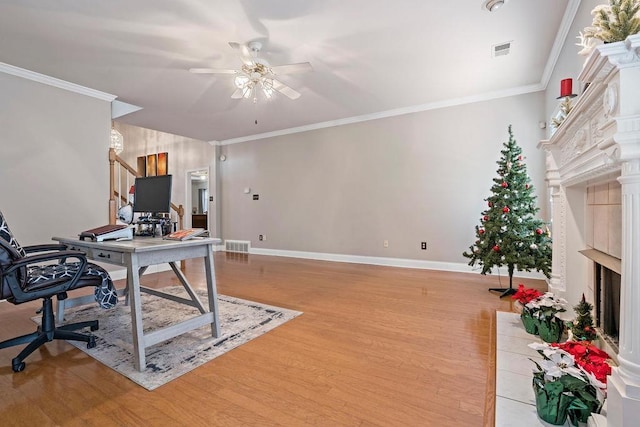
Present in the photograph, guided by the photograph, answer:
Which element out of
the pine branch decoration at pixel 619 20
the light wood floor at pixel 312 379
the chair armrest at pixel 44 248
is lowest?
the light wood floor at pixel 312 379

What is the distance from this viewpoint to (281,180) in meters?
6.37

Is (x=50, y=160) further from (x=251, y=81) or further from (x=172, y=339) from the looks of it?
(x=172, y=339)

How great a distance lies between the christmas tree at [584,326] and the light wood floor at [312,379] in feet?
1.75

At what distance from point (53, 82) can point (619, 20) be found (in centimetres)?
536

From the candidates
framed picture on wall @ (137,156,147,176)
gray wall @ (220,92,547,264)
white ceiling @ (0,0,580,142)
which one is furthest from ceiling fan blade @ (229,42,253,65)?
framed picture on wall @ (137,156,147,176)

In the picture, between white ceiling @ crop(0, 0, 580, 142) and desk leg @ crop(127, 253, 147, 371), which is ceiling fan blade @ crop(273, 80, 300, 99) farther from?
desk leg @ crop(127, 253, 147, 371)

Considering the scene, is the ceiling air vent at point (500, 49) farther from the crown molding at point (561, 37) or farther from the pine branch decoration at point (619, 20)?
the pine branch decoration at point (619, 20)

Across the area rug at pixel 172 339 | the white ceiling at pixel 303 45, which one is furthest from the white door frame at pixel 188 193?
the area rug at pixel 172 339

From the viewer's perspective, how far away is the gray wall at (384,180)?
4.36m

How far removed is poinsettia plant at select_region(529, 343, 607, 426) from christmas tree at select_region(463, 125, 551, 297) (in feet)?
7.17

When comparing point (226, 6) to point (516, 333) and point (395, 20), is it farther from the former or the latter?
point (516, 333)

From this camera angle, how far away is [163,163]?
→ 25.8ft

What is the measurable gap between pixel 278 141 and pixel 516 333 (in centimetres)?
539

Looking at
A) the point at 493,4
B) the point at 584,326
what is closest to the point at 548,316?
the point at 584,326
